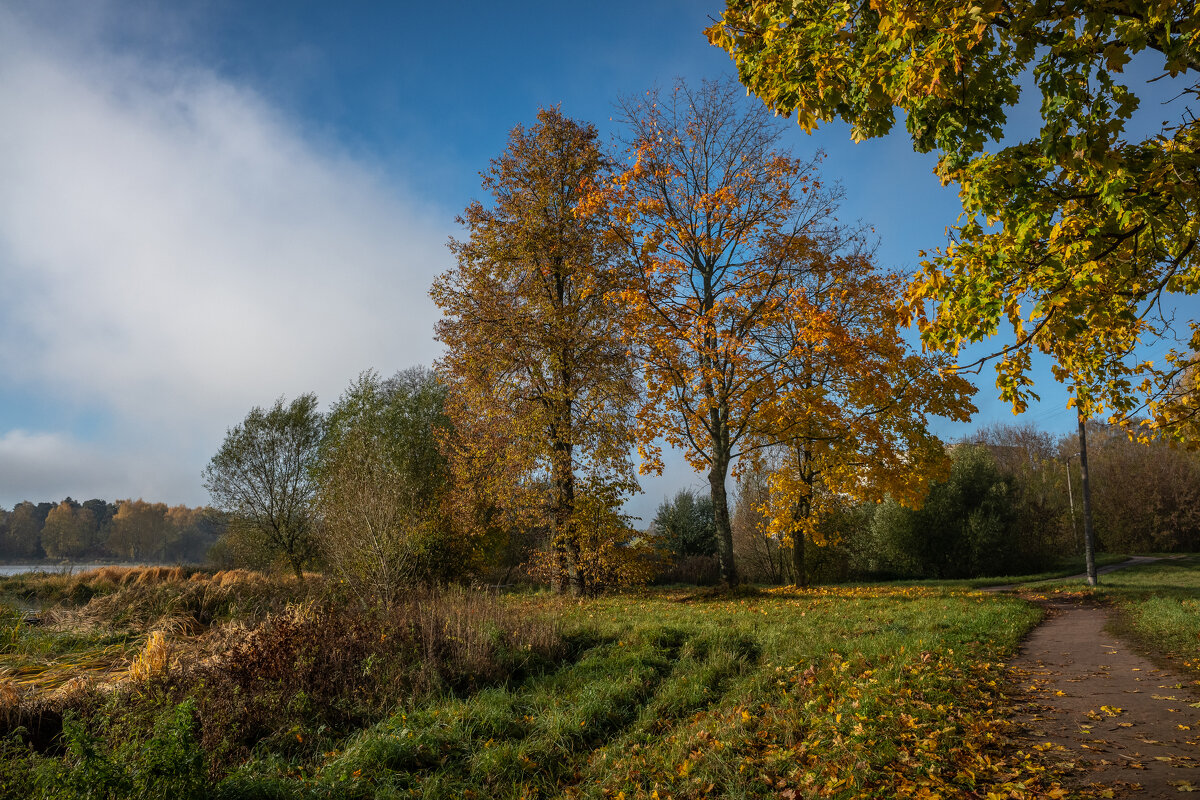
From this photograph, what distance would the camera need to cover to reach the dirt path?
4230 millimetres

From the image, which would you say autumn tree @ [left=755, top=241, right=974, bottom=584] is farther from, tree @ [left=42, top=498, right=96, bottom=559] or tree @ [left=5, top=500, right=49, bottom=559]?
tree @ [left=5, top=500, right=49, bottom=559]

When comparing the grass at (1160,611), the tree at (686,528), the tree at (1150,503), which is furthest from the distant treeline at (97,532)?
the tree at (1150,503)

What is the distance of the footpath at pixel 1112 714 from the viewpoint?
13.8 ft

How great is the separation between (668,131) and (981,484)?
76.8 feet

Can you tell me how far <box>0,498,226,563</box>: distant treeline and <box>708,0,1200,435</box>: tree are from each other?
70.1 meters

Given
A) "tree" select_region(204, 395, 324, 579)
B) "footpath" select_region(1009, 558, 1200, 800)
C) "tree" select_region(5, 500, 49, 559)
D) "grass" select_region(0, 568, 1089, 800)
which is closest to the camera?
"footpath" select_region(1009, 558, 1200, 800)

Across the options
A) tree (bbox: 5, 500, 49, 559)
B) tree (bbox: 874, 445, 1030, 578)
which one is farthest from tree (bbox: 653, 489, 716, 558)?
tree (bbox: 5, 500, 49, 559)

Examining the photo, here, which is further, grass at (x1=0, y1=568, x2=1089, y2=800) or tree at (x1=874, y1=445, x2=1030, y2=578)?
tree at (x1=874, y1=445, x2=1030, y2=578)

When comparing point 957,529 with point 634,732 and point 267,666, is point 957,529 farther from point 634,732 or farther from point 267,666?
point 267,666

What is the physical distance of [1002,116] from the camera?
517 centimetres

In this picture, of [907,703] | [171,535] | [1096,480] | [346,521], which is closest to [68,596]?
[346,521]

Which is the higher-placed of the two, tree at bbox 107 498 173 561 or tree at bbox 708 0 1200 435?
tree at bbox 708 0 1200 435

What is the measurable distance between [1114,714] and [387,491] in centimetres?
1263

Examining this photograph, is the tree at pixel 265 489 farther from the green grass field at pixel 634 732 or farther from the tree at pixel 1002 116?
the tree at pixel 1002 116
